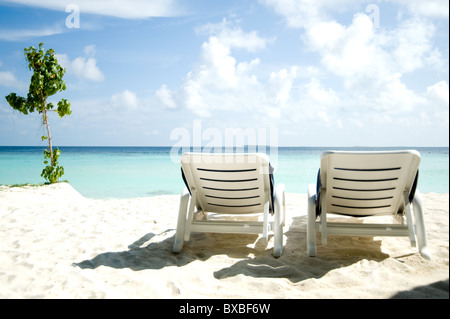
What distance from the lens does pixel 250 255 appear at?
3.41 metres

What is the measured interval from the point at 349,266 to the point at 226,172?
146cm

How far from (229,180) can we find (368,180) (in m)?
1.37

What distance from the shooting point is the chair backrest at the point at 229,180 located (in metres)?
3.32

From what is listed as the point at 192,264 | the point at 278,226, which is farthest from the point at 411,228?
the point at 192,264

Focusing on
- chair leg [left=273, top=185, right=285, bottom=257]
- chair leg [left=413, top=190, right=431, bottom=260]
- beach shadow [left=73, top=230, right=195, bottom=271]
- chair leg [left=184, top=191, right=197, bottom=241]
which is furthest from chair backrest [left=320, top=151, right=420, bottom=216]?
beach shadow [left=73, top=230, right=195, bottom=271]

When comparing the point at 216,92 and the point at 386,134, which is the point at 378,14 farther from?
the point at 216,92

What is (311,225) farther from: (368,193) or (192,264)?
(192,264)

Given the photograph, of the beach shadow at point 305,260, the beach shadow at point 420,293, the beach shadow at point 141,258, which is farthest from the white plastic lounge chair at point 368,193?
the beach shadow at point 141,258

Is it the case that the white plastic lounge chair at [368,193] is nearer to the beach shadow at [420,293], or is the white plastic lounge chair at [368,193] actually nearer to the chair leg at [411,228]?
the chair leg at [411,228]

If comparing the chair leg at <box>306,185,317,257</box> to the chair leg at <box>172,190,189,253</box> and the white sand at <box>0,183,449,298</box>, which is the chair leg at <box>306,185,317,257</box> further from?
the chair leg at <box>172,190,189,253</box>

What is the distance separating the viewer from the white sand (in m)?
2.44

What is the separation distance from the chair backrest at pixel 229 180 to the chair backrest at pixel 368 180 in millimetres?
637

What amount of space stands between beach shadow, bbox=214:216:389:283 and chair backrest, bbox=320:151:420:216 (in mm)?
397
